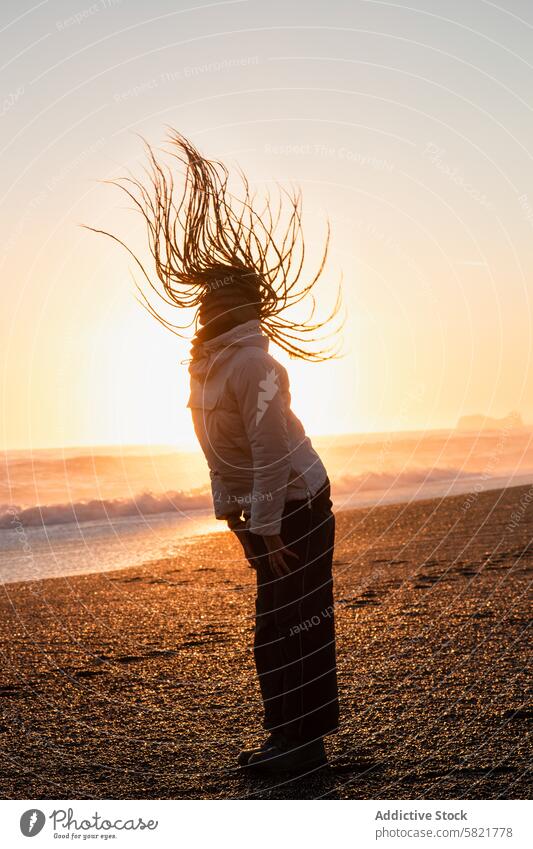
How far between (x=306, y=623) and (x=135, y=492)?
89.1ft

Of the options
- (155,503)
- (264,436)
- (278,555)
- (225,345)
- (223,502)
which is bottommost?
(155,503)

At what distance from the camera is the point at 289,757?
5973mm

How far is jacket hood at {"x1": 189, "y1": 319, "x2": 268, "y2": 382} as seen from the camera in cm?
604

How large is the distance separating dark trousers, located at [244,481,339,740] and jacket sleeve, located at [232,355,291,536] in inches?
10.0

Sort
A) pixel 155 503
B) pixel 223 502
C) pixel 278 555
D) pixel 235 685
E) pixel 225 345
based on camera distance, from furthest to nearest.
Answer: pixel 155 503, pixel 235 685, pixel 223 502, pixel 225 345, pixel 278 555

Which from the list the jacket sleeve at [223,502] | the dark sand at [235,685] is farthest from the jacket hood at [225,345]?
the dark sand at [235,685]

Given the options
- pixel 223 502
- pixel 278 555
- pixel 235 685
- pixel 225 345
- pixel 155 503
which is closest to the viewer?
pixel 278 555

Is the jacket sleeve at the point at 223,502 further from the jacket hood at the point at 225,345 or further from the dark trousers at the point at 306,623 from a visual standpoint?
the jacket hood at the point at 225,345

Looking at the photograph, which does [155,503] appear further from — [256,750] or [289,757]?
[289,757]

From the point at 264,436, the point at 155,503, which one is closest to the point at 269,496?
the point at 264,436

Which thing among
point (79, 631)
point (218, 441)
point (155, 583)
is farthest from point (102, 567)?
point (218, 441)

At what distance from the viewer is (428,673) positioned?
8.03 meters

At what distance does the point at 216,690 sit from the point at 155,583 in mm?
6633

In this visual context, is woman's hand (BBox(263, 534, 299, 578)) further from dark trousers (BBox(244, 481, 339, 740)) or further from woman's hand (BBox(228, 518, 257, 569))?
woman's hand (BBox(228, 518, 257, 569))
